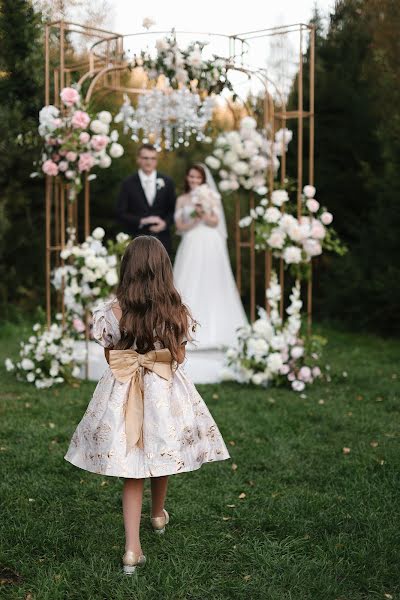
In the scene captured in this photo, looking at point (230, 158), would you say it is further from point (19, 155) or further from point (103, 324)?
point (103, 324)

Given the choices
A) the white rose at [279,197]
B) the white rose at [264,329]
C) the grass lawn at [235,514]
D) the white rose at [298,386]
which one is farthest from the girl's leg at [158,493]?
the white rose at [279,197]

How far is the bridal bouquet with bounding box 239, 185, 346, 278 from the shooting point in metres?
6.61

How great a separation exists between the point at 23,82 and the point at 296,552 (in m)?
4.68

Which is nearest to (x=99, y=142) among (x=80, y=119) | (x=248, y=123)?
(x=80, y=119)

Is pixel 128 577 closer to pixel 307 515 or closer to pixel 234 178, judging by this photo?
pixel 307 515

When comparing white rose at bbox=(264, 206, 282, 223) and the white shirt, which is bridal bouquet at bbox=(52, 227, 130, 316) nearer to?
the white shirt

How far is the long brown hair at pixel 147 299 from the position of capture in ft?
9.95

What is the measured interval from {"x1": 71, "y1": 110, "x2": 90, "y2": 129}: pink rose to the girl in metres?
3.70

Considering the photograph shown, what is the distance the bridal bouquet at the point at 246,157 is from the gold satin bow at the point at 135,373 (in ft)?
13.6

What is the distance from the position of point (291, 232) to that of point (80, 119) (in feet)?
6.60

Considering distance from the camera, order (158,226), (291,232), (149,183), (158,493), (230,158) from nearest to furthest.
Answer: (158,493) < (291,232) < (230,158) < (158,226) < (149,183)

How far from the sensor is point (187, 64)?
254 inches

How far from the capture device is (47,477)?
4148mm

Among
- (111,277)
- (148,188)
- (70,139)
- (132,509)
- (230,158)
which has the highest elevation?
(70,139)
